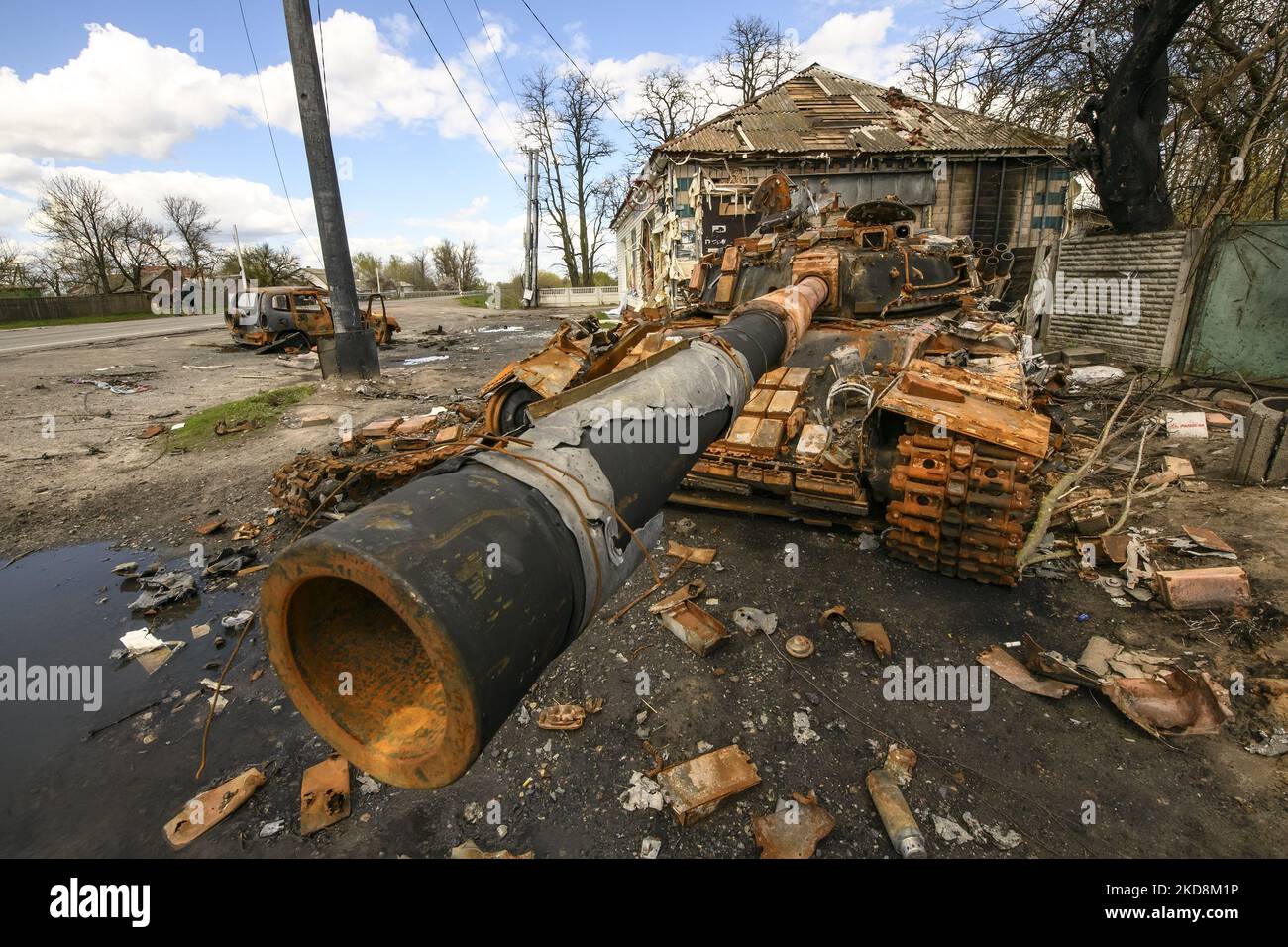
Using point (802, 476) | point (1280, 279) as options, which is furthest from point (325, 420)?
point (1280, 279)

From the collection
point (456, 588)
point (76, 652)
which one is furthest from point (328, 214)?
point (456, 588)

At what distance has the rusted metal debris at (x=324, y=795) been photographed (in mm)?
2463

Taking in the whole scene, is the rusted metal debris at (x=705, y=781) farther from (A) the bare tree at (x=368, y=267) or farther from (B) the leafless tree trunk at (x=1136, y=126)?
(A) the bare tree at (x=368, y=267)

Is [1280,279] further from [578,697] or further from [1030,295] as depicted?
[578,697]

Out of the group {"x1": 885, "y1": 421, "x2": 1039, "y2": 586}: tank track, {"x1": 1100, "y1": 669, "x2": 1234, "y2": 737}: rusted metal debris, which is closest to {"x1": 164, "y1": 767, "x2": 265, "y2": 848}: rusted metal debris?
{"x1": 885, "y1": 421, "x2": 1039, "y2": 586}: tank track

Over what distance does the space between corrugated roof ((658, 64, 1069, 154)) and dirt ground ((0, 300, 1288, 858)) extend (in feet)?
42.5

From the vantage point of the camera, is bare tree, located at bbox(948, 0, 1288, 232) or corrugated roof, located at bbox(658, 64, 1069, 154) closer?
bare tree, located at bbox(948, 0, 1288, 232)

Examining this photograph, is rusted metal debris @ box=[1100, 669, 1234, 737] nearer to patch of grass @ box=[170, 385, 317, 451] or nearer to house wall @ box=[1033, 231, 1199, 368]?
house wall @ box=[1033, 231, 1199, 368]

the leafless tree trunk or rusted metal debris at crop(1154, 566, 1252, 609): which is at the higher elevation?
the leafless tree trunk

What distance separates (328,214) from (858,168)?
1216 centimetres

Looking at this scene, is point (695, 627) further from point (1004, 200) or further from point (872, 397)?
point (1004, 200)

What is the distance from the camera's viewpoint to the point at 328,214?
9.09 m

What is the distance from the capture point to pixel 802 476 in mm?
4148

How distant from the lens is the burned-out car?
47.1ft
